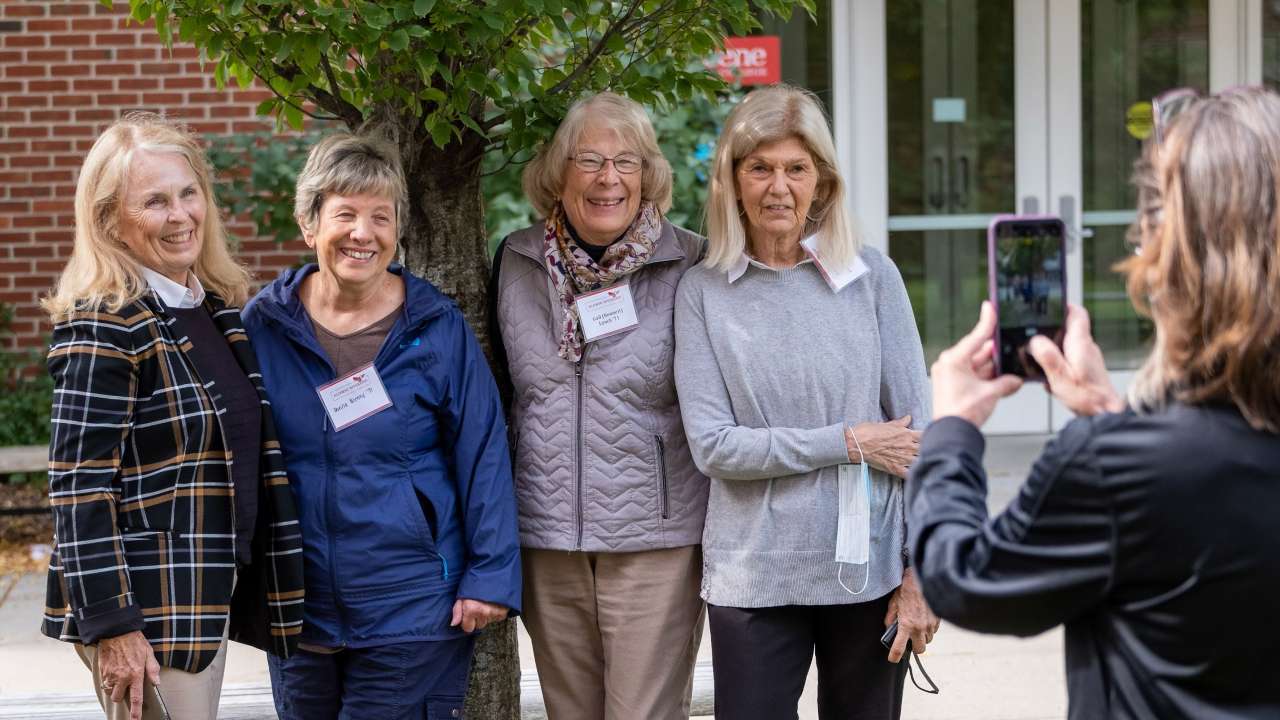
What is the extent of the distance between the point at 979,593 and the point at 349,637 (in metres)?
1.54

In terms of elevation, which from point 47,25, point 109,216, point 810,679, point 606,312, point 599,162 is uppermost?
point 47,25

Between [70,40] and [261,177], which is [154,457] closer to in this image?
[261,177]

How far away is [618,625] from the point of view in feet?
9.89

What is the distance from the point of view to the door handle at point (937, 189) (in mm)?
7801

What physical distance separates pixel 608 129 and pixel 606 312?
1.39ft

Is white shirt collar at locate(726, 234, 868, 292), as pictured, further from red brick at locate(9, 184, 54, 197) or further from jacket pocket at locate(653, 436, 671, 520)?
red brick at locate(9, 184, 54, 197)

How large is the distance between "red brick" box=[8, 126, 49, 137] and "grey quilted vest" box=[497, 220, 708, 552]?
4.95 meters

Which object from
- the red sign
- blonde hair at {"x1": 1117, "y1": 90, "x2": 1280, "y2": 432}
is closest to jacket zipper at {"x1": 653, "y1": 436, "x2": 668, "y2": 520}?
blonde hair at {"x1": 1117, "y1": 90, "x2": 1280, "y2": 432}

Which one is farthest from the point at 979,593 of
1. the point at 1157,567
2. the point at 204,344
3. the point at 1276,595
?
the point at 204,344

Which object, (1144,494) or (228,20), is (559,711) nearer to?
(228,20)

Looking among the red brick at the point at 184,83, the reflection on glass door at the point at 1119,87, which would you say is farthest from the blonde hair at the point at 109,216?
the reflection on glass door at the point at 1119,87

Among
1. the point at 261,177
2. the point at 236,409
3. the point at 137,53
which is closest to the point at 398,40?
the point at 236,409

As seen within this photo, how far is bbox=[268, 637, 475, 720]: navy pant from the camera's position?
2768mm

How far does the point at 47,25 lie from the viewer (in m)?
6.85
